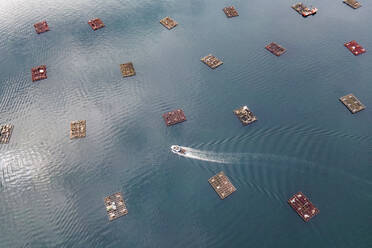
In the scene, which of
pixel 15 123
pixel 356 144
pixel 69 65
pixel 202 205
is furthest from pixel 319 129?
pixel 15 123

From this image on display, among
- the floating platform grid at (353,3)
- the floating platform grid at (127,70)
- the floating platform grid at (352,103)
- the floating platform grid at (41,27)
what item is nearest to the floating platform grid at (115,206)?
the floating platform grid at (127,70)

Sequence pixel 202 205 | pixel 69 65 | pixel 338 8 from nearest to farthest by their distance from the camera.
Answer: pixel 202 205
pixel 69 65
pixel 338 8

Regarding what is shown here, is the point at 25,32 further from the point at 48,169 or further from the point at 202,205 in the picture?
the point at 202,205

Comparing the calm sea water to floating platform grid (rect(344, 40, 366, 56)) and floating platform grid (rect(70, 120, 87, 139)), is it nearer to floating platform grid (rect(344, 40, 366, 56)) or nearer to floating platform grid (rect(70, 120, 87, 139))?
floating platform grid (rect(70, 120, 87, 139))

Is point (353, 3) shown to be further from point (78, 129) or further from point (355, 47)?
point (78, 129)

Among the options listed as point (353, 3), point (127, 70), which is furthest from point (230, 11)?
point (353, 3)
